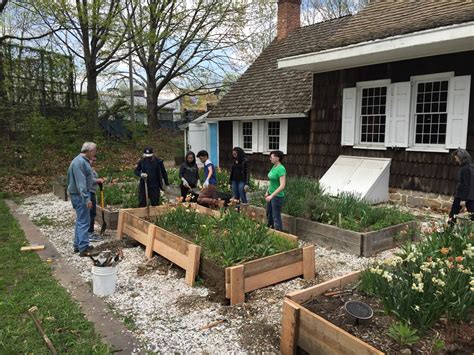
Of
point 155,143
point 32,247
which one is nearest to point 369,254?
point 32,247

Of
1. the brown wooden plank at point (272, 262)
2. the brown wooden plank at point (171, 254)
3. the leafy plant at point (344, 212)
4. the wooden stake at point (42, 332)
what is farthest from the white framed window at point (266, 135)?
the wooden stake at point (42, 332)

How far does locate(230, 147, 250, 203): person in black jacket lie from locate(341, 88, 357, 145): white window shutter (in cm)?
406

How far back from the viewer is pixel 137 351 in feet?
11.6

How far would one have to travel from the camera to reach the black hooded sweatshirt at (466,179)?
6328 millimetres

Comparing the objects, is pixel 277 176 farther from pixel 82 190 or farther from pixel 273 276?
Answer: pixel 82 190

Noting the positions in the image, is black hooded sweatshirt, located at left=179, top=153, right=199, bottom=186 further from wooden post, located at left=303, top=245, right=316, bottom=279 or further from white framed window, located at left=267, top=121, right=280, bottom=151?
white framed window, located at left=267, top=121, right=280, bottom=151

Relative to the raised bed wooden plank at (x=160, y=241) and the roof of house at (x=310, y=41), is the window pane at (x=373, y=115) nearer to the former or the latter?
the roof of house at (x=310, y=41)

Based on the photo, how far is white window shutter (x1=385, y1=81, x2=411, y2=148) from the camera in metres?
9.63

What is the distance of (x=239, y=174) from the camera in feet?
27.9

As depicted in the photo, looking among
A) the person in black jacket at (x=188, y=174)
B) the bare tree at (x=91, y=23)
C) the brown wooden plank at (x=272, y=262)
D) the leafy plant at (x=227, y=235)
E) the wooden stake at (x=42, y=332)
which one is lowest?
the wooden stake at (x=42, y=332)

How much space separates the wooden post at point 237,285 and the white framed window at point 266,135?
921cm

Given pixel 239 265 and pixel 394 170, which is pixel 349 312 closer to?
pixel 239 265

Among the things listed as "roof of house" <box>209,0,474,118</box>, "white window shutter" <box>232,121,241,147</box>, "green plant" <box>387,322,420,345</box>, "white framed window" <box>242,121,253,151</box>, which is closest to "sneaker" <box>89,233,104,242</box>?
"green plant" <box>387,322,420,345</box>

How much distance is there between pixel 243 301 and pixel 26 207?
8.45 metres
